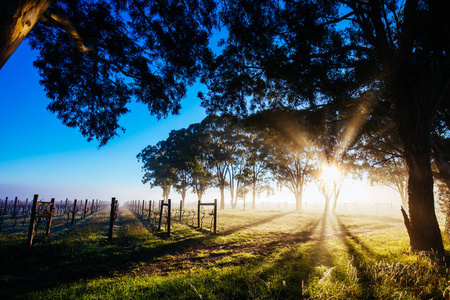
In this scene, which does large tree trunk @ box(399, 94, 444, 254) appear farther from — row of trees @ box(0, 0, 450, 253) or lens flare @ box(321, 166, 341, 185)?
lens flare @ box(321, 166, 341, 185)

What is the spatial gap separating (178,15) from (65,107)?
597 centimetres

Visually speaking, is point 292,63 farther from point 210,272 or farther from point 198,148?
point 198,148

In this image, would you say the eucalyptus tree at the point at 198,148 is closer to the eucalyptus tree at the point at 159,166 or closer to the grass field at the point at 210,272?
the eucalyptus tree at the point at 159,166

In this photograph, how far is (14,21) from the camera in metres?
1.46

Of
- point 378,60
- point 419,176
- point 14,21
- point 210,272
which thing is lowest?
point 210,272

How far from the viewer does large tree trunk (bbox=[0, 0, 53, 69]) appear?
134 cm

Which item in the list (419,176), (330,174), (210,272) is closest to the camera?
(210,272)

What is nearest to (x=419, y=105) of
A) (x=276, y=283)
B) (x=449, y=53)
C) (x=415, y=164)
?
(x=449, y=53)

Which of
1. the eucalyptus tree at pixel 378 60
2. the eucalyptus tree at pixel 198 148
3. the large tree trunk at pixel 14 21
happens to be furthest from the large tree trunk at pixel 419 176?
the eucalyptus tree at pixel 198 148

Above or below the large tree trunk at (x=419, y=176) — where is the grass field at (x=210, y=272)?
below

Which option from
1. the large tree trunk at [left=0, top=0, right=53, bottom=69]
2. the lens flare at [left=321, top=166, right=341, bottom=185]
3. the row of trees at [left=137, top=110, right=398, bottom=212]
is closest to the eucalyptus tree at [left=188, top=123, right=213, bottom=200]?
the row of trees at [left=137, top=110, right=398, bottom=212]

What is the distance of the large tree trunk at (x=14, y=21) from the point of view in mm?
1345

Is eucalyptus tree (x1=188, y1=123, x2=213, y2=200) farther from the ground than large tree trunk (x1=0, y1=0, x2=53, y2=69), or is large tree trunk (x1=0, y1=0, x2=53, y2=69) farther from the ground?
eucalyptus tree (x1=188, y1=123, x2=213, y2=200)

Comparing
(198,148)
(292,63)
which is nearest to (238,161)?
(198,148)
